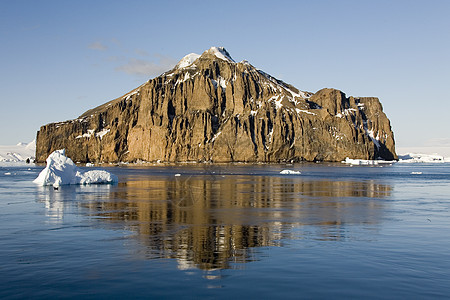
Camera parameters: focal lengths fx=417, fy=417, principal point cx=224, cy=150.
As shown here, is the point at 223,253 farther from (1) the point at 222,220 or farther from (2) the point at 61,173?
(2) the point at 61,173

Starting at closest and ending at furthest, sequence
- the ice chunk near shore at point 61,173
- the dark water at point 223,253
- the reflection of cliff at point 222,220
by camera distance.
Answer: the dark water at point 223,253, the reflection of cliff at point 222,220, the ice chunk near shore at point 61,173

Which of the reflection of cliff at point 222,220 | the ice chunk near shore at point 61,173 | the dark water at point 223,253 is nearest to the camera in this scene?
the dark water at point 223,253

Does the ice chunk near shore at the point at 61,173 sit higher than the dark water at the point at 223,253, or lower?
higher

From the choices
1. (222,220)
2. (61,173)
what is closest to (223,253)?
(222,220)

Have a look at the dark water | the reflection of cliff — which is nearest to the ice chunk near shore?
the reflection of cliff

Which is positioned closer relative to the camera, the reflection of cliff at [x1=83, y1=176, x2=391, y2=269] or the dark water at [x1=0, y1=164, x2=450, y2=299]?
the dark water at [x1=0, y1=164, x2=450, y2=299]

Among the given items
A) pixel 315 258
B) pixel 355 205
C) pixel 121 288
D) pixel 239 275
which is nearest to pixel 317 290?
pixel 239 275

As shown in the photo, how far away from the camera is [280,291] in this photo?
14.2 meters

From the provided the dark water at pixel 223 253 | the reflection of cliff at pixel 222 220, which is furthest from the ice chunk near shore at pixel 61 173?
the dark water at pixel 223 253

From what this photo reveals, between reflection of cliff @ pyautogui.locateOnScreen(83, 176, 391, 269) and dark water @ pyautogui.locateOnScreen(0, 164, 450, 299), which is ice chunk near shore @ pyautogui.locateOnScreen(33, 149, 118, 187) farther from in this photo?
dark water @ pyautogui.locateOnScreen(0, 164, 450, 299)

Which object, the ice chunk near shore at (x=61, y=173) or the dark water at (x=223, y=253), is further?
the ice chunk near shore at (x=61, y=173)

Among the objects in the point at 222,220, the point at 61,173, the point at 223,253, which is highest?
the point at 61,173

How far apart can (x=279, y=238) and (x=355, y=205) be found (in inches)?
781

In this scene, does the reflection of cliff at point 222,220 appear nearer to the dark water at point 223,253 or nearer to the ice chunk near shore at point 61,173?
the dark water at point 223,253
